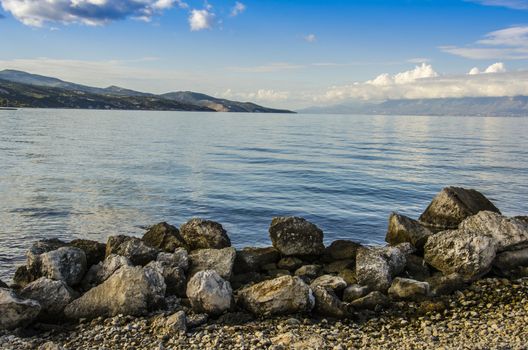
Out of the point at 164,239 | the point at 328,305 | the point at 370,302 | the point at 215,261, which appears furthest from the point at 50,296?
the point at 370,302

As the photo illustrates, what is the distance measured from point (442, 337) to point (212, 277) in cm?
715

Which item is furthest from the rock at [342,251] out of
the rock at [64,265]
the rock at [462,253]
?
the rock at [64,265]

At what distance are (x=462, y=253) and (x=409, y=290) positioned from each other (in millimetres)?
3480

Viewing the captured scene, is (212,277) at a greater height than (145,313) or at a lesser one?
greater

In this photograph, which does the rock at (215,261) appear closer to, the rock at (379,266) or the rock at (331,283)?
the rock at (331,283)

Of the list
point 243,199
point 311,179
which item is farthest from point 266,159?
point 243,199

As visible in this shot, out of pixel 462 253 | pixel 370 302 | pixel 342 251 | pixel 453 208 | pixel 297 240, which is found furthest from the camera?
pixel 453 208

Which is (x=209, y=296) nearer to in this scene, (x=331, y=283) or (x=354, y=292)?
(x=331, y=283)

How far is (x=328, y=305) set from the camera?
48.3 ft

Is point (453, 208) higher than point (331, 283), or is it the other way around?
point (453, 208)

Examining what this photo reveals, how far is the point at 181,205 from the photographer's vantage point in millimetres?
35219

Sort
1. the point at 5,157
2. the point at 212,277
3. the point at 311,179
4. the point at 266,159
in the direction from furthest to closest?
the point at 266,159 < the point at 5,157 < the point at 311,179 < the point at 212,277

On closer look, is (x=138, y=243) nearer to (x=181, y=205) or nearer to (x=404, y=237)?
(x=404, y=237)

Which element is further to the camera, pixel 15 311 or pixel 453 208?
pixel 453 208
